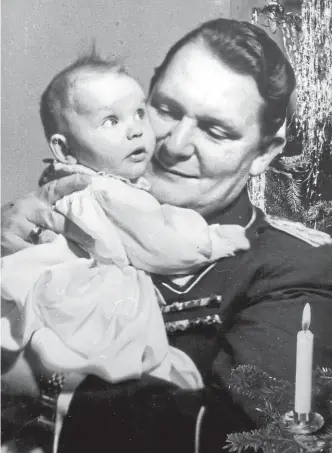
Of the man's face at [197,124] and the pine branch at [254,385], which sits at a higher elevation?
the man's face at [197,124]

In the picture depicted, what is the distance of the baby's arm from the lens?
153 cm

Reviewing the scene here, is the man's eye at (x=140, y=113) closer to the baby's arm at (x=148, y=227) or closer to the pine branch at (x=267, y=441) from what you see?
the baby's arm at (x=148, y=227)

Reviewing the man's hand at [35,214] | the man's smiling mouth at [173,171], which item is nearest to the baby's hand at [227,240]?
the man's smiling mouth at [173,171]

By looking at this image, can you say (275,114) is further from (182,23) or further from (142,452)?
(142,452)

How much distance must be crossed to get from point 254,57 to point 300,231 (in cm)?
49

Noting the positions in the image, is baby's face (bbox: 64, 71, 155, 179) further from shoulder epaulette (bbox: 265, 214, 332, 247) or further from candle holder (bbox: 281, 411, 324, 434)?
candle holder (bbox: 281, 411, 324, 434)

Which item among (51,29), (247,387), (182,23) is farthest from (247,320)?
(51,29)

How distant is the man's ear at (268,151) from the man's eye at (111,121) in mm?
393

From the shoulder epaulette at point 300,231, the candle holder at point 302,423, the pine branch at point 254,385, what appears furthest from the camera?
the shoulder epaulette at point 300,231

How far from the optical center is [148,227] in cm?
155

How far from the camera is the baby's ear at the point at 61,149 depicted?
1.54 meters

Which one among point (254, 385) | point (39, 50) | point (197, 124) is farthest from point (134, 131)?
point (254, 385)

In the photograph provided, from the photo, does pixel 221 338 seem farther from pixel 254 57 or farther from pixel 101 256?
pixel 254 57

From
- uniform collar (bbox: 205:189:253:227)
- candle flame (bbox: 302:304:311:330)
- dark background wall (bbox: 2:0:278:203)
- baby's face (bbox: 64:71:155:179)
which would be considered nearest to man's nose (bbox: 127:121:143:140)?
baby's face (bbox: 64:71:155:179)
